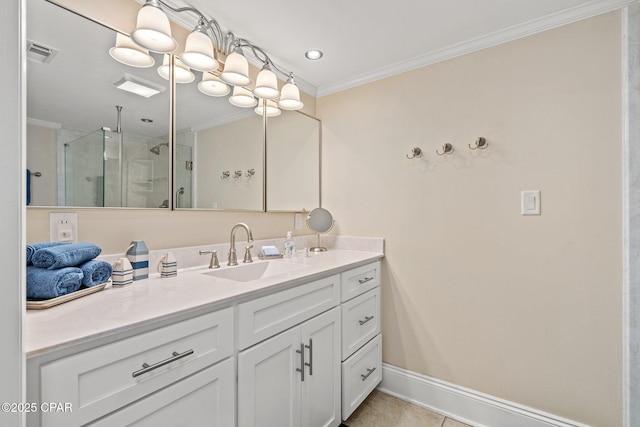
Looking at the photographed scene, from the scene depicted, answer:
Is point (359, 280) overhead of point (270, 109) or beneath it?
beneath

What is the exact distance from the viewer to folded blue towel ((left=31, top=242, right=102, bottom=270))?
0.92m

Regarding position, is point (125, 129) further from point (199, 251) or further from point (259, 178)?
point (259, 178)

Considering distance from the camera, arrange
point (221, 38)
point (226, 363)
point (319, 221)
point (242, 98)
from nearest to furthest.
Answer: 1. point (226, 363)
2. point (221, 38)
3. point (242, 98)
4. point (319, 221)

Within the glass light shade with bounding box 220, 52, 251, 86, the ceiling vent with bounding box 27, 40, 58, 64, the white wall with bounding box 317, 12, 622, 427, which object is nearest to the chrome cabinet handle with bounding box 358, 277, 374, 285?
the white wall with bounding box 317, 12, 622, 427

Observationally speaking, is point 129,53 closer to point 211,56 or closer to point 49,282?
point 211,56

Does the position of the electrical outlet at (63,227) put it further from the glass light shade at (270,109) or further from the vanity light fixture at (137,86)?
the glass light shade at (270,109)

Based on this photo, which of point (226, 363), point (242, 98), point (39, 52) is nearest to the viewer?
Result: point (226, 363)

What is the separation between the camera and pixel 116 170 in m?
1.28

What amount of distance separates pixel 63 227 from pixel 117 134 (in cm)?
43

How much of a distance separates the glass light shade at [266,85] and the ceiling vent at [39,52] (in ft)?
3.01

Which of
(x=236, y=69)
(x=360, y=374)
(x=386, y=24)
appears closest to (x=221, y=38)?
(x=236, y=69)

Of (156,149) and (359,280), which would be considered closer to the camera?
(156,149)

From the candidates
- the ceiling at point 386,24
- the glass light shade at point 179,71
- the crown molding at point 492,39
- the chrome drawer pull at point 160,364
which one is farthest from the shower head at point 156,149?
the crown molding at point 492,39

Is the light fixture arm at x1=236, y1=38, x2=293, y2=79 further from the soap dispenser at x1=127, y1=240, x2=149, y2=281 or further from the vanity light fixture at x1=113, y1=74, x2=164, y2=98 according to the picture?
the soap dispenser at x1=127, y1=240, x2=149, y2=281
